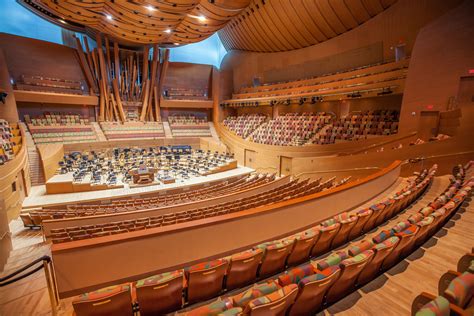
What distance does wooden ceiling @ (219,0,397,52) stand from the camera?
9.66m

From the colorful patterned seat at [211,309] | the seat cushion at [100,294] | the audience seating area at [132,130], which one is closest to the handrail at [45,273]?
the seat cushion at [100,294]

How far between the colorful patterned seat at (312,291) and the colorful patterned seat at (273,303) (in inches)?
3.4

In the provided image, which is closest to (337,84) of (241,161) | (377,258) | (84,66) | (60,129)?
(241,161)

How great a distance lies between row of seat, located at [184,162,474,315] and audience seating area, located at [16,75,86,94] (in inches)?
611

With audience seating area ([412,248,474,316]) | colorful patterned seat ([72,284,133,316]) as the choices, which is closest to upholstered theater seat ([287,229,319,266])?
audience seating area ([412,248,474,316])

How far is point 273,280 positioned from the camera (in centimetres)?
168

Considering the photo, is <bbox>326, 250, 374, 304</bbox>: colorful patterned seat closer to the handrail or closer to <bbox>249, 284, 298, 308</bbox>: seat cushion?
<bbox>249, 284, 298, 308</bbox>: seat cushion

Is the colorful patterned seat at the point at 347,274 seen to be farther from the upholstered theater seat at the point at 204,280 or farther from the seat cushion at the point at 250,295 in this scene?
the upholstered theater seat at the point at 204,280

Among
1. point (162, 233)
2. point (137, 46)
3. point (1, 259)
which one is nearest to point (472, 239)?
point (162, 233)

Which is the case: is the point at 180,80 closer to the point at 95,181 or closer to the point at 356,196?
the point at 95,181

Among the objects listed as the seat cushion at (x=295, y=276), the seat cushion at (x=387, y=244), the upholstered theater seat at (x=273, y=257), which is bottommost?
the upholstered theater seat at (x=273, y=257)

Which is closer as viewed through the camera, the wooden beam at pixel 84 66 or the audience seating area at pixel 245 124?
the wooden beam at pixel 84 66

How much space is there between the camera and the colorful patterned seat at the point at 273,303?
1188mm

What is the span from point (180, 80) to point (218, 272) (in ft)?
54.6
